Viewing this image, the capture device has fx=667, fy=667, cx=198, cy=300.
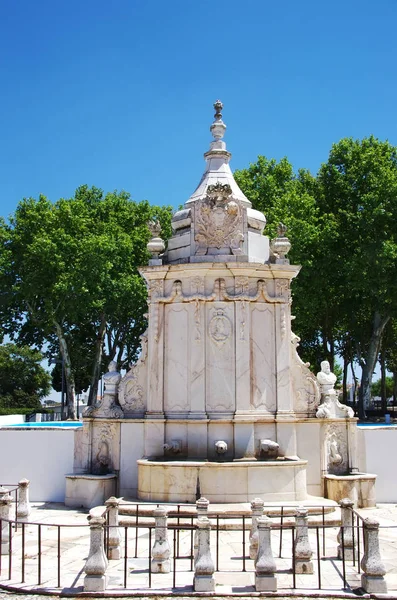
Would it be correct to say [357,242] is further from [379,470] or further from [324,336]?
[379,470]

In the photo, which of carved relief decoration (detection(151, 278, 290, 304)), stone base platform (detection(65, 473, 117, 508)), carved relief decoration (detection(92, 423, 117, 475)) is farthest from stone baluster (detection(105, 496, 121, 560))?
carved relief decoration (detection(151, 278, 290, 304))

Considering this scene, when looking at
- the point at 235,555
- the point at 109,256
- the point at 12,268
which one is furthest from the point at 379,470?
the point at 12,268

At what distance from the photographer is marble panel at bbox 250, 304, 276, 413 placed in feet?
49.6

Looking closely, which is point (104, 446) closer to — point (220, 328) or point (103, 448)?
point (103, 448)

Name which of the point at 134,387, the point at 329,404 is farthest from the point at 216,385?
the point at 329,404

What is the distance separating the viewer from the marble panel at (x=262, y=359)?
15.1 m

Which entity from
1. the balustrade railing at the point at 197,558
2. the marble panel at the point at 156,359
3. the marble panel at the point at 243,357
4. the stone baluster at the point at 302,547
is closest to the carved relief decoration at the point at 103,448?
the marble panel at the point at 156,359

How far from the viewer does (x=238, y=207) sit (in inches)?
619

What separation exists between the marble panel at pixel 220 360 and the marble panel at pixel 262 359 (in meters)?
0.52

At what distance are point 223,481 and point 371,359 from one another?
19547mm

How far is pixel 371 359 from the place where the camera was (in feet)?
104

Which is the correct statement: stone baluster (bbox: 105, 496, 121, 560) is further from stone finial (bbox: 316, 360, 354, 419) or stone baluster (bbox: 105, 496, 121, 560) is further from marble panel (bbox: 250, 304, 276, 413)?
stone finial (bbox: 316, 360, 354, 419)

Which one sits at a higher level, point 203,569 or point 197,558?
point 197,558

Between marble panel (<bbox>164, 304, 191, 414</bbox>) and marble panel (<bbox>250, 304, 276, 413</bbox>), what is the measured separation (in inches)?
59.5
